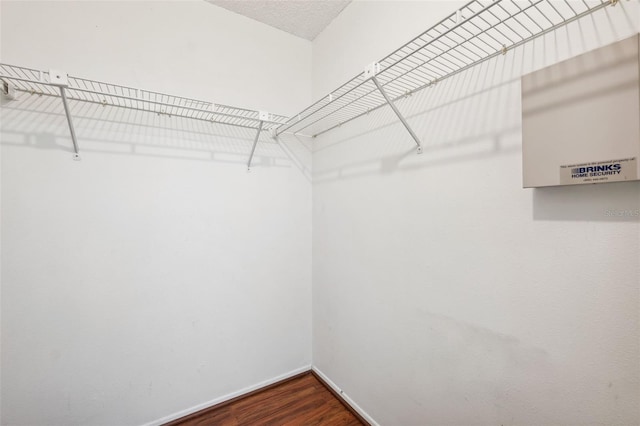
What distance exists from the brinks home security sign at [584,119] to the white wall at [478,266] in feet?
0.31

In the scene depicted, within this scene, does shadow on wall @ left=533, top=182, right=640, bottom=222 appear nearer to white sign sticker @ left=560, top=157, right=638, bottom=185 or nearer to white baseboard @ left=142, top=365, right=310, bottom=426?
white sign sticker @ left=560, top=157, right=638, bottom=185

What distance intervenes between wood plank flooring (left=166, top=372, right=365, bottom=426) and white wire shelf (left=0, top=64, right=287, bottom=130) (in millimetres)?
1736

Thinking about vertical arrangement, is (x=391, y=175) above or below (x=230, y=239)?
above

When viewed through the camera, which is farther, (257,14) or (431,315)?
(257,14)

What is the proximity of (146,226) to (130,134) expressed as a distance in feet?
1.70

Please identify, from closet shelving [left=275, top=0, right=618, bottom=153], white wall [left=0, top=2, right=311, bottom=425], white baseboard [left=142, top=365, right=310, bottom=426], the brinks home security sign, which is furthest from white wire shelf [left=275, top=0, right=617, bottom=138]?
white baseboard [left=142, top=365, right=310, bottom=426]

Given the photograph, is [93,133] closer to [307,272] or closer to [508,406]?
[307,272]

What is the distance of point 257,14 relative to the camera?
1778mm

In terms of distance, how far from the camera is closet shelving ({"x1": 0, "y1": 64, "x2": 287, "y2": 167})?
1.05 metres

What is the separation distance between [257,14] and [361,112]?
1023 millimetres

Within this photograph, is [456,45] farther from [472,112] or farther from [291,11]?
[291,11]

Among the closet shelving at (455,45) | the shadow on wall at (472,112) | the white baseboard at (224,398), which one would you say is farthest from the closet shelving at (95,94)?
the white baseboard at (224,398)

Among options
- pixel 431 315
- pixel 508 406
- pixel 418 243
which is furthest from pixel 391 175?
pixel 508 406

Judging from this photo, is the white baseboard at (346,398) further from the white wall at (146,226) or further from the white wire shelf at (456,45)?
the white wire shelf at (456,45)
